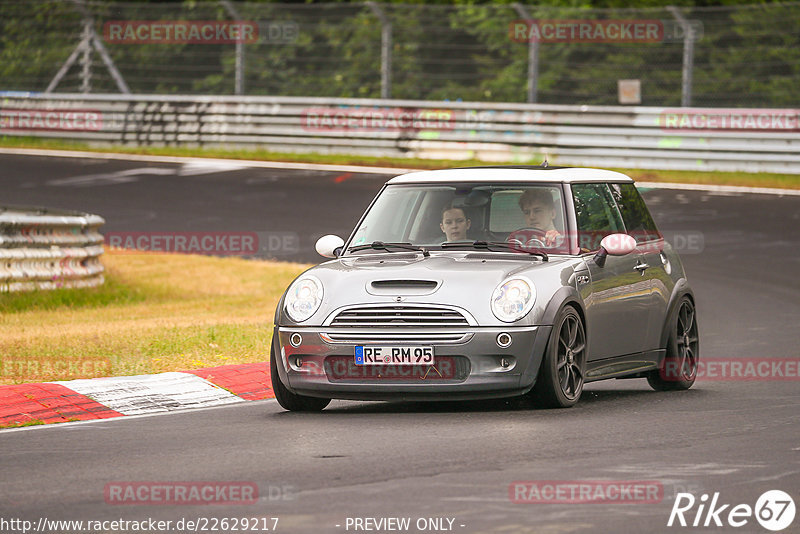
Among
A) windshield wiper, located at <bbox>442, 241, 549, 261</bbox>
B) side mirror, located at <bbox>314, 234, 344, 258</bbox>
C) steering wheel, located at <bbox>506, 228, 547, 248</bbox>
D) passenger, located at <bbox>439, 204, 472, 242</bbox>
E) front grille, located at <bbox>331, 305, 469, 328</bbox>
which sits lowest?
front grille, located at <bbox>331, 305, 469, 328</bbox>

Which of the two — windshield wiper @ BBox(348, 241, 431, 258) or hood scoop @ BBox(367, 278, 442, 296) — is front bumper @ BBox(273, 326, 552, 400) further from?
windshield wiper @ BBox(348, 241, 431, 258)

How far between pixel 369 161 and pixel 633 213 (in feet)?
60.9

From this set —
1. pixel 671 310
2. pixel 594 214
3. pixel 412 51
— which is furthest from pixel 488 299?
pixel 412 51

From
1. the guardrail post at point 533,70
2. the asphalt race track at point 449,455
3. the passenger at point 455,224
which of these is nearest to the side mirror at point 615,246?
the asphalt race track at point 449,455

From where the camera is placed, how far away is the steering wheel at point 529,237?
401 inches

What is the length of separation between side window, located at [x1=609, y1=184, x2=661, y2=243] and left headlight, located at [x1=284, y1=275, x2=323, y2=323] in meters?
2.61

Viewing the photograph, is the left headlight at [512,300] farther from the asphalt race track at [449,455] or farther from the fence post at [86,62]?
the fence post at [86,62]

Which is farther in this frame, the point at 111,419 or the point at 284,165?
the point at 284,165

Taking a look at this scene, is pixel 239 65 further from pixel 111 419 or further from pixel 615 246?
pixel 111 419

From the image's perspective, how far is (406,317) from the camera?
9.25 metres

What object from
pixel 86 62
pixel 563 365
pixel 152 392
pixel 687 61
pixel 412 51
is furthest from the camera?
pixel 86 62

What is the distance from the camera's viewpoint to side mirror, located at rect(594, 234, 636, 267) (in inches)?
396

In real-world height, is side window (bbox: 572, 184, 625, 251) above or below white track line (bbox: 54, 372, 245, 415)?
above

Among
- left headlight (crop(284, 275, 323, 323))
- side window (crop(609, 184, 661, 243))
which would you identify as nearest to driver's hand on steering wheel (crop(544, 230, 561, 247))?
side window (crop(609, 184, 661, 243))
